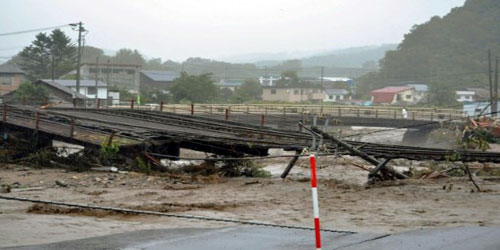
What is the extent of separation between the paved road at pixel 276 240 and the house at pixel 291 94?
3356 inches

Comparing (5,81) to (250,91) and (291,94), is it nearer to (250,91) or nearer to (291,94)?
(250,91)

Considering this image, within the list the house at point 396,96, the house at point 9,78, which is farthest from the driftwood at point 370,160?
the house at point 396,96

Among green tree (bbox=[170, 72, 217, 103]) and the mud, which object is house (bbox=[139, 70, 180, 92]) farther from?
the mud

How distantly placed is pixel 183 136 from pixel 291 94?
249ft

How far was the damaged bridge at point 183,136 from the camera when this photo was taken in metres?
18.5

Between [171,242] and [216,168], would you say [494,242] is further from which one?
[216,168]

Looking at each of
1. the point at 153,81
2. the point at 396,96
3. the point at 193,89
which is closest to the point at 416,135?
the point at 193,89

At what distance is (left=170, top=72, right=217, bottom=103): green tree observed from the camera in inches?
2931

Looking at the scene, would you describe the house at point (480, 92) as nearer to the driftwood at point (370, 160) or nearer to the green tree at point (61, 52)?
the green tree at point (61, 52)

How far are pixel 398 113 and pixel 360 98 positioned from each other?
54.9 m

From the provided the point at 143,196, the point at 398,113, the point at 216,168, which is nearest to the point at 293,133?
the point at 216,168

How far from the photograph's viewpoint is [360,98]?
113500mm

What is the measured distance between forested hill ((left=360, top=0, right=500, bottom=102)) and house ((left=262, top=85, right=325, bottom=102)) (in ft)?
72.1

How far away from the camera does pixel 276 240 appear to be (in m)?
9.23
